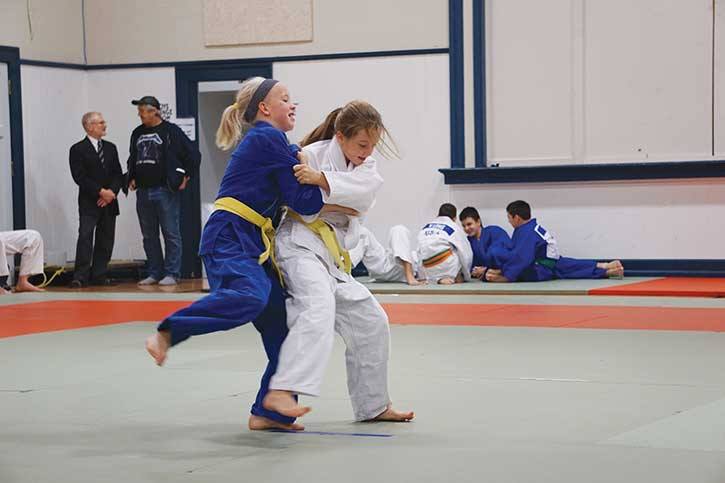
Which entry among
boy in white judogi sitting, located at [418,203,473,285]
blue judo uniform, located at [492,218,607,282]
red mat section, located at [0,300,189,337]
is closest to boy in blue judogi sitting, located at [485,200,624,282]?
blue judo uniform, located at [492,218,607,282]

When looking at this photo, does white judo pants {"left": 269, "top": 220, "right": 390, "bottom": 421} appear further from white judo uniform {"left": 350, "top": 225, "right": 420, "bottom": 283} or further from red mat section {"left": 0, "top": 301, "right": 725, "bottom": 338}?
white judo uniform {"left": 350, "top": 225, "right": 420, "bottom": 283}

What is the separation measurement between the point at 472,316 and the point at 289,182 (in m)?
4.11

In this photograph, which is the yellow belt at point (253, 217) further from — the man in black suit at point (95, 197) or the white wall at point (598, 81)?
the man in black suit at point (95, 197)

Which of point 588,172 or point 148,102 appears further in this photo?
point 148,102

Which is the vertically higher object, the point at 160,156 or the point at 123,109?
the point at 123,109

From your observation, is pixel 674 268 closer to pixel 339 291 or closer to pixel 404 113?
pixel 404 113

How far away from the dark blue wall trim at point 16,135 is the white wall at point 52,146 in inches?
5.9

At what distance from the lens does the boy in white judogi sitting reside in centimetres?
1054

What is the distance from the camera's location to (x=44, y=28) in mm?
12539

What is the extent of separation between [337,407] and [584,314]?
3.69 m

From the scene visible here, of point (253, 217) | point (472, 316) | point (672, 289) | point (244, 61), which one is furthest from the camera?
point (244, 61)

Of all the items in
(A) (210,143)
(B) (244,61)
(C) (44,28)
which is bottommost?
(A) (210,143)

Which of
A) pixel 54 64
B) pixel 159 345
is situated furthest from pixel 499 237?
pixel 159 345

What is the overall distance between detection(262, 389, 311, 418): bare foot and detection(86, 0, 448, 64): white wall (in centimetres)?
855
